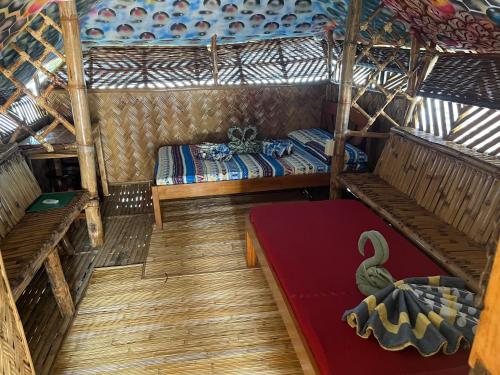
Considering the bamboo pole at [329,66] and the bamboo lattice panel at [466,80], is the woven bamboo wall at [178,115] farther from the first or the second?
the bamboo lattice panel at [466,80]

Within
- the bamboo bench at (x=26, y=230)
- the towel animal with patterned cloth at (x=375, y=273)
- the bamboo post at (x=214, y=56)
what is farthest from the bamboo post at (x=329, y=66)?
the towel animal with patterned cloth at (x=375, y=273)

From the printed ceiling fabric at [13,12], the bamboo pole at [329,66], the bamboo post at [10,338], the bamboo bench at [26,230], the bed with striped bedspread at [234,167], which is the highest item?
the printed ceiling fabric at [13,12]

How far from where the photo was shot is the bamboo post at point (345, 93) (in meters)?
3.73

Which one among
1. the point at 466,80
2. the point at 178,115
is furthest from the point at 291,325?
the point at 178,115

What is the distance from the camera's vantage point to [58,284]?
2.75 metres

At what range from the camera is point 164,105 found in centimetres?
548

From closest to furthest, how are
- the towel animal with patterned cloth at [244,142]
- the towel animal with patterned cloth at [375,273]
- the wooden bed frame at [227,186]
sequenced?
the towel animal with patterned cloth at [375,273]
the wooden bed frame at [227,186]
the towel animal with patterned cloth at [244,142]

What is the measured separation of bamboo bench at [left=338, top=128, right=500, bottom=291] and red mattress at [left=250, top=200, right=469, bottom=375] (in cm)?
15

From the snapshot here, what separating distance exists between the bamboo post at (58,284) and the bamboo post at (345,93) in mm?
2836

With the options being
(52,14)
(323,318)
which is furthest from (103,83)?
(323,318)

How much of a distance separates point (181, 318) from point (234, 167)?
2.02 metres

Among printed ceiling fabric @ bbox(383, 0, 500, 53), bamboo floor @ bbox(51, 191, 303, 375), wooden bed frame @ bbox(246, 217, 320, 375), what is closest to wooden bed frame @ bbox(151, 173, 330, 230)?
bamboo floor @ bbox(51, 191, 303, 375)

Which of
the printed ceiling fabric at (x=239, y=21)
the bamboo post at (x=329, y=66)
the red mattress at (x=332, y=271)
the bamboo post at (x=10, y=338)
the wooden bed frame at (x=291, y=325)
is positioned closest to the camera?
the bamboo post at (x=10, y=338)

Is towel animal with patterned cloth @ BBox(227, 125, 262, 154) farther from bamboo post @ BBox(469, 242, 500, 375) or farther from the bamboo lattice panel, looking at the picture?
bamboo post @ BBox(469, 242, 500, 375)
